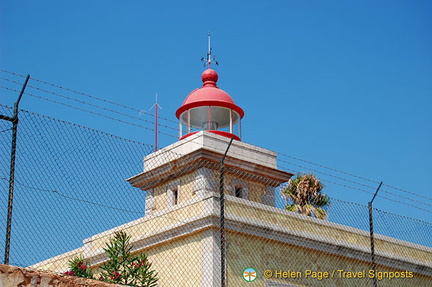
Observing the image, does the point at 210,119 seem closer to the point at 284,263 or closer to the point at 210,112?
the point at 210,112

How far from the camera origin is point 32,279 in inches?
277

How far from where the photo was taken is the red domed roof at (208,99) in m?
21.2

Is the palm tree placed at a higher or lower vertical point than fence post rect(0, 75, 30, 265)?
higher

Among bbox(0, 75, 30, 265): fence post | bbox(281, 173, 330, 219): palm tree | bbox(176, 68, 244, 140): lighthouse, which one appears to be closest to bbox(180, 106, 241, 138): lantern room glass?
bbox(176, 68, 244, 140): lighthouse

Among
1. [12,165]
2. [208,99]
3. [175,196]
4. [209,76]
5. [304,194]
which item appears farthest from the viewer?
[304,194]

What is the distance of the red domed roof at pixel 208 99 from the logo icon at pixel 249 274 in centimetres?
793

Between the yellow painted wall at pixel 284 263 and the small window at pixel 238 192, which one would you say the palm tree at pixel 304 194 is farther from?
the yellow painted wall at pixel 284 263

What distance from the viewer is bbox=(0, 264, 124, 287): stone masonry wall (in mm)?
6852

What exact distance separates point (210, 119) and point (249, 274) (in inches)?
318

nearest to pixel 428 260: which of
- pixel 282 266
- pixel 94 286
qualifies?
pixel 282 266

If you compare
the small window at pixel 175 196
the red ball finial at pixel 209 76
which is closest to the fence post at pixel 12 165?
the small window at pixel 175 196

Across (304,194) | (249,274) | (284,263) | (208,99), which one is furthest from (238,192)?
(304,194)

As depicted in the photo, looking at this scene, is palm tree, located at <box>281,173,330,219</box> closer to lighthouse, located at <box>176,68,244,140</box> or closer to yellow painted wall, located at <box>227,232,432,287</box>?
lighthouse, located at <box>176,68,244,140</box>

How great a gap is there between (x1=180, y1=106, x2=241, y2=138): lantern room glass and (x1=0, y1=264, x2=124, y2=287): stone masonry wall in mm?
14056
